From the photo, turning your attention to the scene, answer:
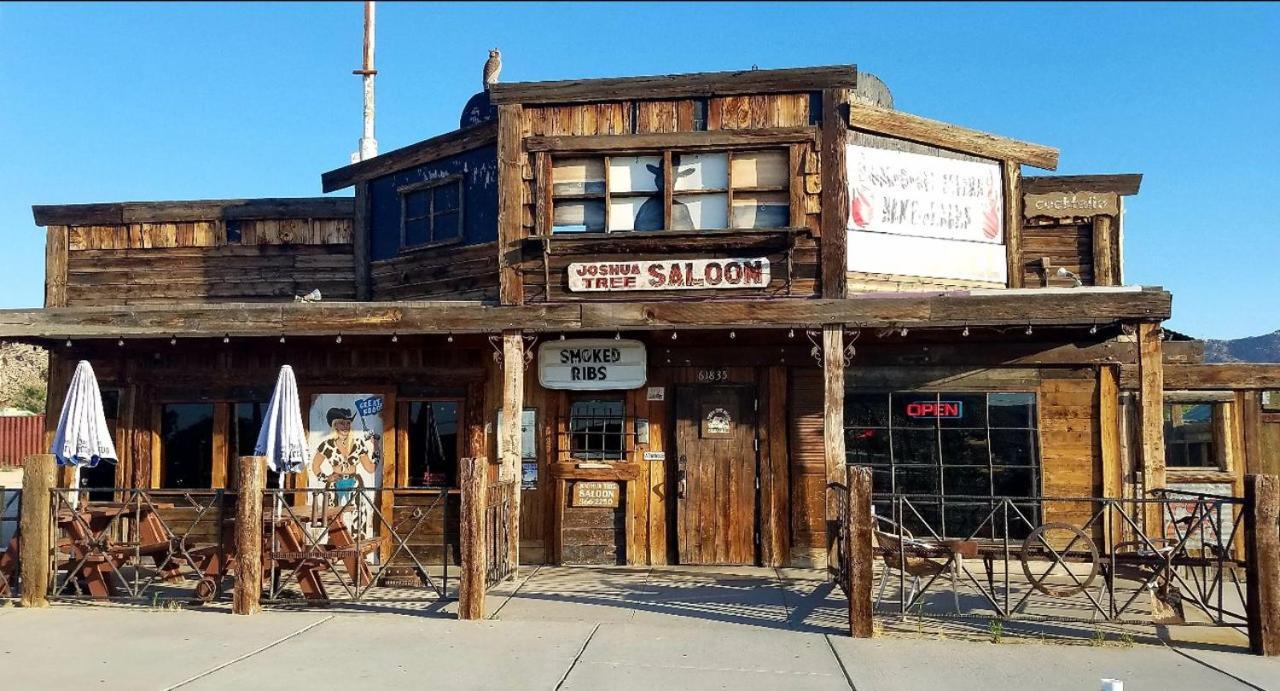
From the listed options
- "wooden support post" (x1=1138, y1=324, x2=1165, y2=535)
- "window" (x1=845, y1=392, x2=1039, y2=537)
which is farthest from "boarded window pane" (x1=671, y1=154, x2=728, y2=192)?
"wooden support post" (x1=1138, y1=324, x2=1165, y2=535)

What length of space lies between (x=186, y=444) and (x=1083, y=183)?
41.1 ft

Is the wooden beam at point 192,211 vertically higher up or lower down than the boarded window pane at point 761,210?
higher up

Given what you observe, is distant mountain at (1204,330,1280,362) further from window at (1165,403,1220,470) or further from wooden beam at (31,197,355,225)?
wooden beam at (31,197,355,225)

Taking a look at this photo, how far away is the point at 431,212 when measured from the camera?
1238cm

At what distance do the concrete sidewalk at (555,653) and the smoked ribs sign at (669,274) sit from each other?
3612mm

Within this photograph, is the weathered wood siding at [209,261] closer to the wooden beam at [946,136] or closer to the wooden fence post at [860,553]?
the wooden beam at [946,136]

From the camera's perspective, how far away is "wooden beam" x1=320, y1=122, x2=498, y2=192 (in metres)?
11.7

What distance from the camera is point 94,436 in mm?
10180

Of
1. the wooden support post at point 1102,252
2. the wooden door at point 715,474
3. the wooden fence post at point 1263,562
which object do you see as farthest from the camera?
the wooden support post at point 1102,252

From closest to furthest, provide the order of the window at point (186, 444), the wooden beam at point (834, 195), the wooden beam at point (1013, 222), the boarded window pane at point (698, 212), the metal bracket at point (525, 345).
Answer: the wooden beam at point (834, 195)
the metal bracket at point (525, 345)
the boarded window pane at point (698, 212)
the wooden beam at point (1013, 222)
the window at point (186, 444)

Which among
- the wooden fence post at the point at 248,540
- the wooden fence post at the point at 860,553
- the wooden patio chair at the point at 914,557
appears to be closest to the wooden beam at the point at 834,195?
the wooden patio chair at the point at 914,557

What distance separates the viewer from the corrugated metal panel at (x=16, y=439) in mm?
31484

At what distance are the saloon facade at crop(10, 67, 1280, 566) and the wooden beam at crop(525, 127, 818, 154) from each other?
35 mm

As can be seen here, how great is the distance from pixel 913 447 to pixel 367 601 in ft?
21.9
